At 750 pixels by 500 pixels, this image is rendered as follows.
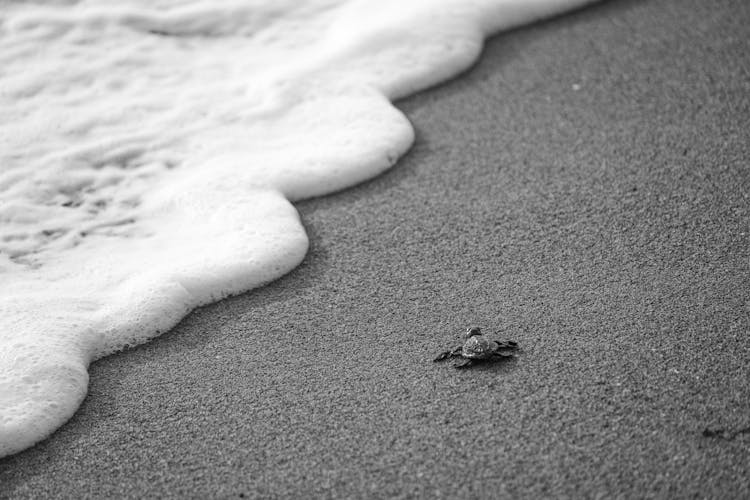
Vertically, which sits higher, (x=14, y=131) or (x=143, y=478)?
(x=14, y=131)

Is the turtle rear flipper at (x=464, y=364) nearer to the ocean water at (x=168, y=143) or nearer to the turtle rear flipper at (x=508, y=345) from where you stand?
the turtle rear flipper at (x=508, y=345)

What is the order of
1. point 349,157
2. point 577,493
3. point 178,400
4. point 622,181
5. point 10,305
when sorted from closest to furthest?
point 577,493, point 178,400, point 10,305, point 622,181, point 349,157

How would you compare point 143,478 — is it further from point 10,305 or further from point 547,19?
point 547,19

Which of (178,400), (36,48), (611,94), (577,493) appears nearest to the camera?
(577,493)

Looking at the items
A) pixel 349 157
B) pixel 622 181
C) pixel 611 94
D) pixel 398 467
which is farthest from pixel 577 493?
pixel 611 94

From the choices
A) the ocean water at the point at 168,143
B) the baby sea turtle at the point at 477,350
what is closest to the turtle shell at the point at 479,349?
the baby sea turtle at the point at 477,350

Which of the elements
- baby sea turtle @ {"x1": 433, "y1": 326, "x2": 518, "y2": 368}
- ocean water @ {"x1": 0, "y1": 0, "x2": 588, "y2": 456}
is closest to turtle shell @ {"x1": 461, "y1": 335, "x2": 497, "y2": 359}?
baby sea turtle @ {"x1": 433, "y1": 326, "x2": 518, "y2": 368}

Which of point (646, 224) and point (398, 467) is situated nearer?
point (398, 467)
